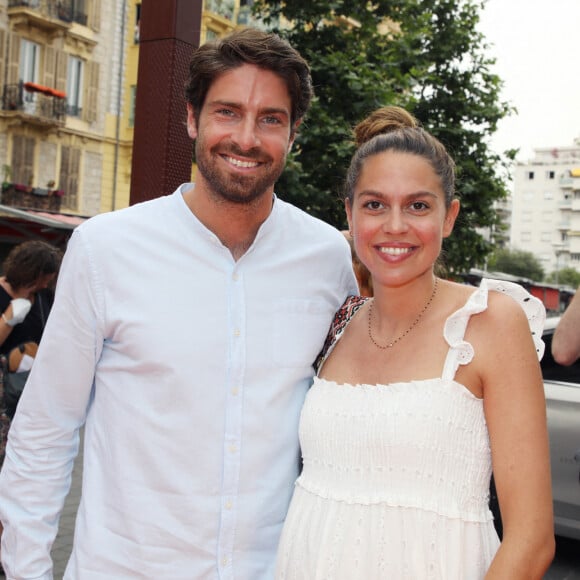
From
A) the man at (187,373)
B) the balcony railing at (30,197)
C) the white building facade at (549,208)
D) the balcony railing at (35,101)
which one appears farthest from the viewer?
the white building facade at (549,208)

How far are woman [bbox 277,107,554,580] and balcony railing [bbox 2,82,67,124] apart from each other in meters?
23.7

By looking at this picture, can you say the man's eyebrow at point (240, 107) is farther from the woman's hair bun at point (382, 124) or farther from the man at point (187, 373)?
the woman's hair bun at point (382, 124)

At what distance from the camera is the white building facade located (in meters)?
116

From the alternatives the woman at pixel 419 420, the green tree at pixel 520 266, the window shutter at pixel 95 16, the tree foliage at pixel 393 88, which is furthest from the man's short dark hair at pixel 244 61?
the green tree at pixel 520 266

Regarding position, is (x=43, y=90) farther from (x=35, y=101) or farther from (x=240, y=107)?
(x=240, y=107)

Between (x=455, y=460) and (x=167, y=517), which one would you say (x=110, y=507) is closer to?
(x=167, y=517)

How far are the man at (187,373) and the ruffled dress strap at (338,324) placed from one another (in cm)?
6

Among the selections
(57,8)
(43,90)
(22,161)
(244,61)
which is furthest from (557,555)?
(57,8)

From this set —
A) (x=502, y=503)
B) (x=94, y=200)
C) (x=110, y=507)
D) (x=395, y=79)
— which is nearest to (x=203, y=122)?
(x=110, y=507)

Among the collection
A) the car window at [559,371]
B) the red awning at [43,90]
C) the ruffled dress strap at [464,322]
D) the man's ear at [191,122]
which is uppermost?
the red awning at [43,90]

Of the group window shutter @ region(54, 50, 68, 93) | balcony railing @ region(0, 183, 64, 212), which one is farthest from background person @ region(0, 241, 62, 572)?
window shutter @ region(54, 50, 68, 93)

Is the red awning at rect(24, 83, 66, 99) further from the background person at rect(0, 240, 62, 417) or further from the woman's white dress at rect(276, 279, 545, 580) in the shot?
the woman's white dress at rect(276, 279, 545, 580)

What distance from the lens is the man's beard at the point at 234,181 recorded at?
7.23 feet

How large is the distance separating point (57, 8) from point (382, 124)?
2504 centimetres
